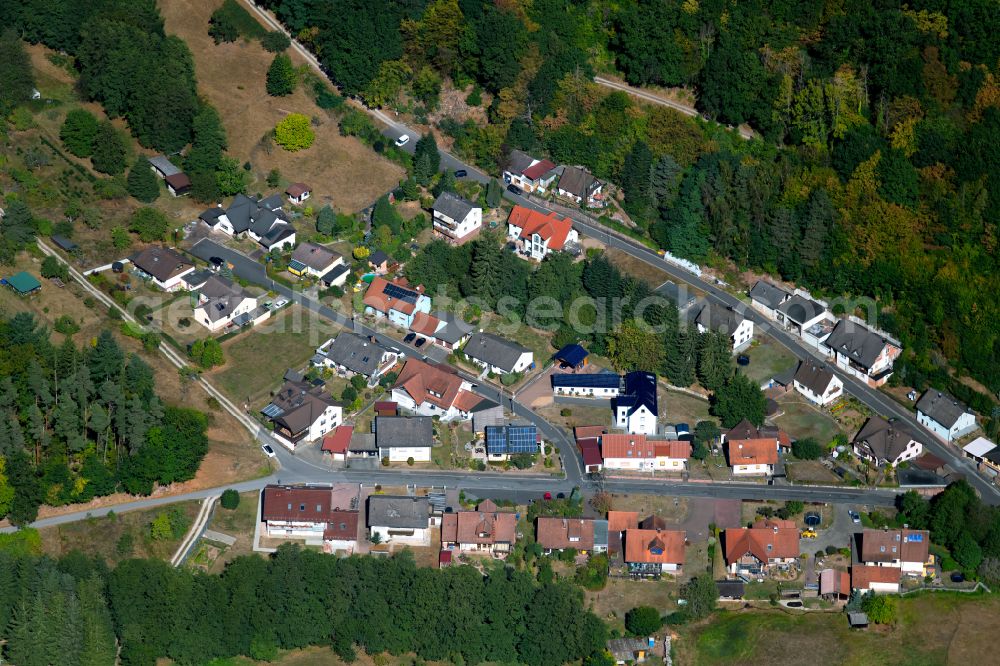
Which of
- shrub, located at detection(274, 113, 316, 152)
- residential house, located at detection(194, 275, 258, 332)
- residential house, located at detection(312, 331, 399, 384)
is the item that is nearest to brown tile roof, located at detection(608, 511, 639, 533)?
residential house, located at detection(312, 331, 399, 384)

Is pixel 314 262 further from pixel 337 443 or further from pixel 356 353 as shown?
pixel 337 443

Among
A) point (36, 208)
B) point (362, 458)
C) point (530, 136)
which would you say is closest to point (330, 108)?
point (530, 136)

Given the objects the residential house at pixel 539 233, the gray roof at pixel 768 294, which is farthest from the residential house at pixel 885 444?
the residential house at pixel 539 233

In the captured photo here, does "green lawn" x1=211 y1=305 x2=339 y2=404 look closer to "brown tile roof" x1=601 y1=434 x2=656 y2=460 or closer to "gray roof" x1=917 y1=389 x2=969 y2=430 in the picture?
"brown tile roof" x1=601 y1=434 x2=656 y2=460

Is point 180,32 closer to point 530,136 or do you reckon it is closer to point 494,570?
point 530,136

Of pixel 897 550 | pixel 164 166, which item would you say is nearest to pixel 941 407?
pixel 897 550
